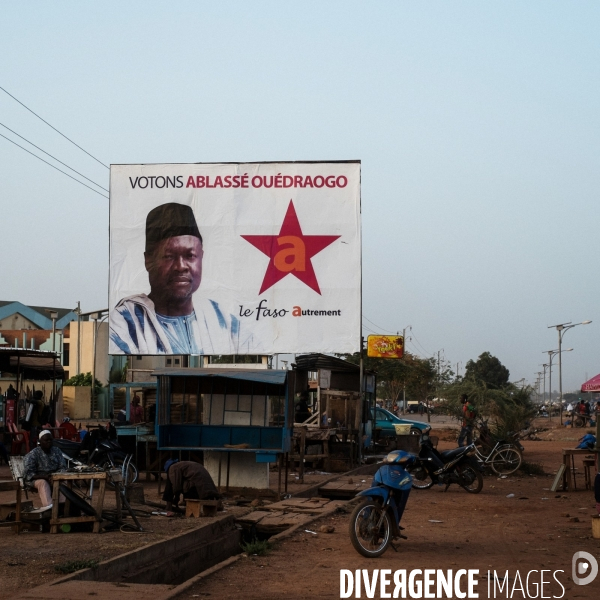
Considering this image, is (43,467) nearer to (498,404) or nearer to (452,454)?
(452,454)

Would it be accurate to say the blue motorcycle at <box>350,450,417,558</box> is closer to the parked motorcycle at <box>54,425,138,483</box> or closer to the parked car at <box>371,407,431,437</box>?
the parked motorcycle at <box>54,425,138,483</box>

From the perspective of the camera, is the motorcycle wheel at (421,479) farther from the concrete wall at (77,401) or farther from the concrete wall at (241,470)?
the concrete wall at (77,401)

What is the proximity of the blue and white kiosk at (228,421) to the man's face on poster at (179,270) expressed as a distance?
483 cm

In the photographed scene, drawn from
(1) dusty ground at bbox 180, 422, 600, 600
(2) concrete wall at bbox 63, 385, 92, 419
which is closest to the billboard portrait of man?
(1) dusty ground at bbox 180, 422, 600, 600

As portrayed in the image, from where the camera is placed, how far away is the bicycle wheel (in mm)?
21286

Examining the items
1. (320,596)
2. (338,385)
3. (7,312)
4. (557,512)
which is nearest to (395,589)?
(320,596)

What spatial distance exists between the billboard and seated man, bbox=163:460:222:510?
7578mm

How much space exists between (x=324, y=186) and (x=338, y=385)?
8.19 m

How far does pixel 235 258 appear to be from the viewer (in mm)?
20625

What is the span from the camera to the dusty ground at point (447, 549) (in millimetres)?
7953

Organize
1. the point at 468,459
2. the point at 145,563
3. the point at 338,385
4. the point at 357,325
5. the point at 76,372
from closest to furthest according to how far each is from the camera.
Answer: the point at 145,563, the point at 468,459, the point at 357,325, the point at 338,385, the point at 76,372

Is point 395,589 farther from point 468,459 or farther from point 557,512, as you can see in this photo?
point 468,459

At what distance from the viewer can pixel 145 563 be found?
9031mm

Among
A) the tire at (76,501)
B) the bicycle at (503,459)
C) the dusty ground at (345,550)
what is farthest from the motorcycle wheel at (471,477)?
the tire at (76,501)
